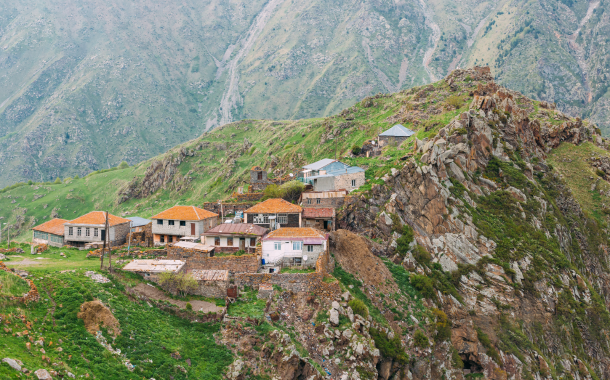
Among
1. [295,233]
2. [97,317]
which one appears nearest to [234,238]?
[295,233]

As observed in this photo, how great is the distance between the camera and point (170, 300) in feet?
110

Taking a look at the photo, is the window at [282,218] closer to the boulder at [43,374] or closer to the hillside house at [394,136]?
the hillside house at [394,136]

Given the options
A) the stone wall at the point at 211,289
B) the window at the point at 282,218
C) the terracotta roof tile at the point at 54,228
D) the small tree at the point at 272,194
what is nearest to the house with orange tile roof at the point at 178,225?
the window at the point at 282,218

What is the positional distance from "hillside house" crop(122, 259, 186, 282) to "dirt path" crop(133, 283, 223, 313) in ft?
4.48

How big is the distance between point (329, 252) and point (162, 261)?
15.4 meters

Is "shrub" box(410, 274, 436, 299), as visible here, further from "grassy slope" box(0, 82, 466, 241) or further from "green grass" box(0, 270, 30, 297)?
"green grass" box(0, 270, 30, 297)

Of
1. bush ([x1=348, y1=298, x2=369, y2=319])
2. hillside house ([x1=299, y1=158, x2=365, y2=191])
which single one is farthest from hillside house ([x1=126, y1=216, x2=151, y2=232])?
bush ([x1=348, y1=298, x2=369, y2=319])

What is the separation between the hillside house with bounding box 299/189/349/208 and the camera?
5016cm

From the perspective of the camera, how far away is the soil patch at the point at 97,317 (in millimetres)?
25906

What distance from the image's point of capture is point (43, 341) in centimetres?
2264

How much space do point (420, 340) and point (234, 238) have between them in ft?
66.5

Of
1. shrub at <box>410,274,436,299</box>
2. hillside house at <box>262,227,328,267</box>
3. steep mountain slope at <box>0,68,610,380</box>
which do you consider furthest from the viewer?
shrub at <box>410,274,436,299</box>

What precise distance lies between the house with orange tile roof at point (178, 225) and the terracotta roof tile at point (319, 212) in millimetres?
11388

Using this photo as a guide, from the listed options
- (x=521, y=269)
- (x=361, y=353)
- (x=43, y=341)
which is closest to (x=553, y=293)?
(x=521, y=269)
